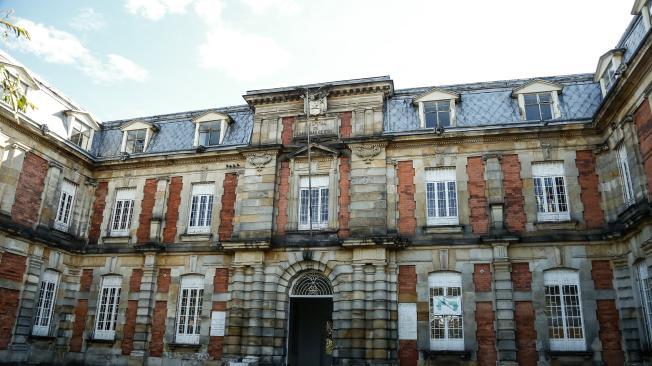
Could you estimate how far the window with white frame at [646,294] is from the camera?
1295cm

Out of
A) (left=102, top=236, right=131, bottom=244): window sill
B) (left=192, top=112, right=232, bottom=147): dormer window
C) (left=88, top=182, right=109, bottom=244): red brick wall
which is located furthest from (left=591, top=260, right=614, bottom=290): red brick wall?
(left=88, top=182, right=109, bottom=244): red brick wall

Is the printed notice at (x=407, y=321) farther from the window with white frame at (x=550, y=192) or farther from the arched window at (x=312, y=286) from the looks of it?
the window with white frame at (x=550, y=192)

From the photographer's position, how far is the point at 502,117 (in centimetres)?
1691

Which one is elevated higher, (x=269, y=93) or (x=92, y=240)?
(x=269, y=93)

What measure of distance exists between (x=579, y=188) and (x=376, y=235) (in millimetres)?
6421

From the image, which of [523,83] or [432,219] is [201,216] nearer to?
[432,219]

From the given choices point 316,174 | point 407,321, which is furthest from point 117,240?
point 407,321

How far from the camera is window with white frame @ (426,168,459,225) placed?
52.9ft

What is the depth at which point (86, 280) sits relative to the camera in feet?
61.3

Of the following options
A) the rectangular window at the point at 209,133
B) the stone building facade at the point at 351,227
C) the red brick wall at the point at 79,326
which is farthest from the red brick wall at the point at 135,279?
the rectangular window at the point at 209,133

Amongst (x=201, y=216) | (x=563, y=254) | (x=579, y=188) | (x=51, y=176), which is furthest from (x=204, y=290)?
(x=579, y=188)

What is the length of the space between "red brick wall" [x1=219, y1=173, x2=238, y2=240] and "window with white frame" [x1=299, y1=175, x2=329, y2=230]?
102 inches

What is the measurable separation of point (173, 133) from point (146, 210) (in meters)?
3.43

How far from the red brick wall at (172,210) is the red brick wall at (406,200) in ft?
27.0
